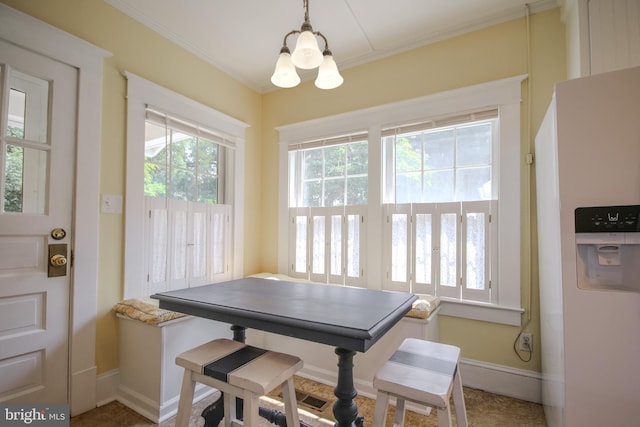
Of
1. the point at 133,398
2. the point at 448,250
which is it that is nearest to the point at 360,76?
the point at 448,250

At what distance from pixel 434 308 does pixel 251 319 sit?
135 cm

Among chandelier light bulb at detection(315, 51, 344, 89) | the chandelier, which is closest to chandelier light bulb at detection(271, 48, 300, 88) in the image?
the chandelier

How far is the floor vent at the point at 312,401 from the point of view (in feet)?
6.15

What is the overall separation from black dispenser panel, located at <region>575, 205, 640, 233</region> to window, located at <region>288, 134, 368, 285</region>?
61.0 inches

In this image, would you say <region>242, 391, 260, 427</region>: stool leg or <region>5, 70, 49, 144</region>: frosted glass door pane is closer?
<region>242, 391, 260, 427</region>: stool leg

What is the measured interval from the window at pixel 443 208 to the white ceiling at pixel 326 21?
680 millimetres

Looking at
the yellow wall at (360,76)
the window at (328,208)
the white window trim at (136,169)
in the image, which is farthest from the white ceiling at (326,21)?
the window at (328,208)

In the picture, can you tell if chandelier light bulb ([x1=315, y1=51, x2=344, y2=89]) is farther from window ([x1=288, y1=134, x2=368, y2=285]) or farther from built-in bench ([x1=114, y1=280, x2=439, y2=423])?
built-in bench ([x1=114, y1=280, x2=439, y2=423])

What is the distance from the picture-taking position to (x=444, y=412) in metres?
1.08

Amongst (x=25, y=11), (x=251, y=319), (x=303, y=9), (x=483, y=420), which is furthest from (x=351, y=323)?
(x=25, y=11)

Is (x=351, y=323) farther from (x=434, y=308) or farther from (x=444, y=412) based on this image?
(x=434, y=308)

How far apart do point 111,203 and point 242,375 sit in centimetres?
151

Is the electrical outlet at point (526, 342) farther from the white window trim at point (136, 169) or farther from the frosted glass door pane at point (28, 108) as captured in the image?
the frosted glass door pane at point (28, 108)

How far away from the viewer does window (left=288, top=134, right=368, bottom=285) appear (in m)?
2.62
